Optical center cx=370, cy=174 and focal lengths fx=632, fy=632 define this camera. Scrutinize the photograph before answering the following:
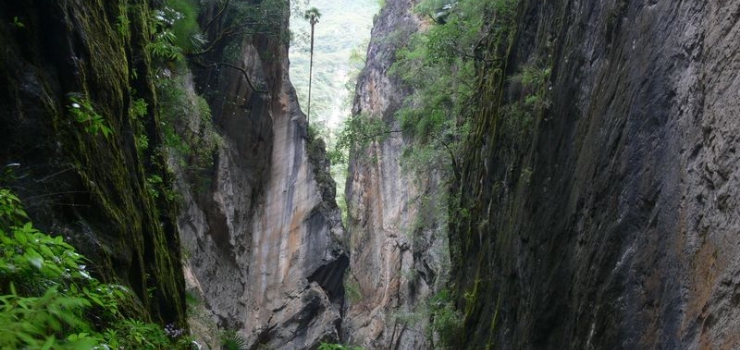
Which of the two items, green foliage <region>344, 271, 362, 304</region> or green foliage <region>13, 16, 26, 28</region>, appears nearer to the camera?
green foliage <region>13, 16, 26, 28</region>

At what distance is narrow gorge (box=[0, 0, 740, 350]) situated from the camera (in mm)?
3824

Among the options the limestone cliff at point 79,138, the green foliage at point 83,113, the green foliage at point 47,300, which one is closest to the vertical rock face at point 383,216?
the limestone cliff at point 79,138

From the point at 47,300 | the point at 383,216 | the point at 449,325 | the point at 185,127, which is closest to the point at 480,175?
the point at 449,325

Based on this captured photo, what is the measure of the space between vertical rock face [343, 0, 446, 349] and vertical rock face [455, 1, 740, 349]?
15922 mm

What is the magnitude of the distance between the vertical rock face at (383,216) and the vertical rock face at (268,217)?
3.20 metres

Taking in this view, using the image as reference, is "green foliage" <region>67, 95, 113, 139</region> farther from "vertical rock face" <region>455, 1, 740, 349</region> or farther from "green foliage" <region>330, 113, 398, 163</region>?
"green foliage" <region>330, 113, 398, 163</region>

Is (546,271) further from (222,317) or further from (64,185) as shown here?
(222,317)

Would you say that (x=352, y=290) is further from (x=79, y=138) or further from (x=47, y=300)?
(x=47, y=300)

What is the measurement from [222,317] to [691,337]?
55.8 feet

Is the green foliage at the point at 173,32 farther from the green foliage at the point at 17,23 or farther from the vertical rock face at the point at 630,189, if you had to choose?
the vertical rock face at the point at 630,189

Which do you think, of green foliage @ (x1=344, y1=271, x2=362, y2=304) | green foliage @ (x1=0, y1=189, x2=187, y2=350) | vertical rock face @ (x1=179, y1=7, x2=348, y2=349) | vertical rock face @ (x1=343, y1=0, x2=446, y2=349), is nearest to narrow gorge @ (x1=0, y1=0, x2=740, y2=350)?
green foliage @ (x1=0, y1=189, x2=187, y2=350)

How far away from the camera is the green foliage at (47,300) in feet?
6.95

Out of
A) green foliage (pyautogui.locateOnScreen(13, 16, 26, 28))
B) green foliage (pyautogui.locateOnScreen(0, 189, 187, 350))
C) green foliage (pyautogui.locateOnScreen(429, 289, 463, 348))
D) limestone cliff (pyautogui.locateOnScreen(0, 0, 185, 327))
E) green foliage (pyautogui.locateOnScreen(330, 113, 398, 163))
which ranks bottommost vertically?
green foliage (pyautogui.locateOnScreen(429, 289, 463, 348))

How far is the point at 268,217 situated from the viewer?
24.4 m
